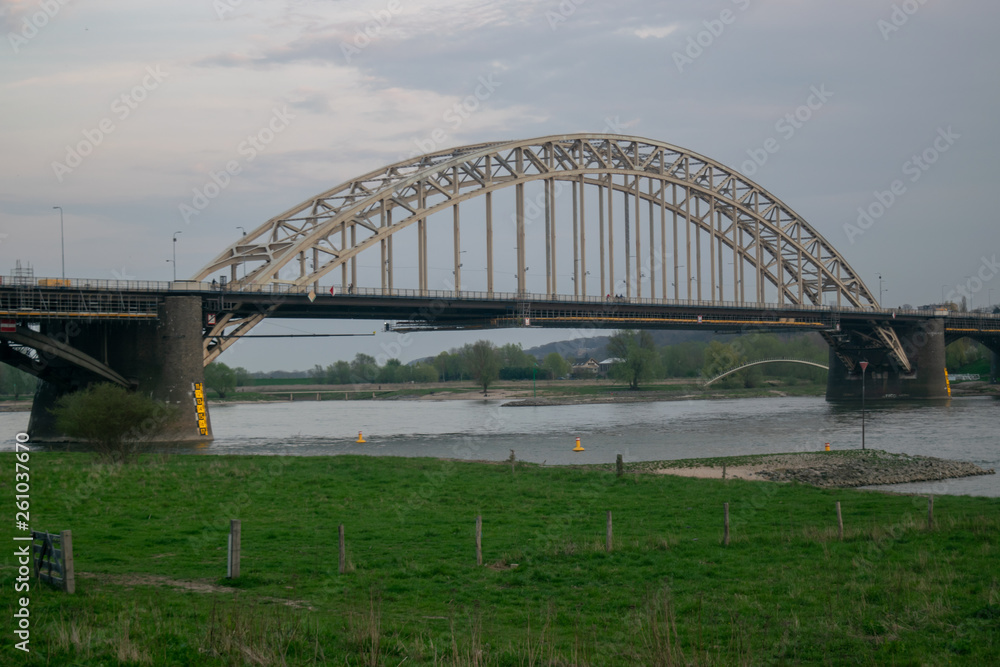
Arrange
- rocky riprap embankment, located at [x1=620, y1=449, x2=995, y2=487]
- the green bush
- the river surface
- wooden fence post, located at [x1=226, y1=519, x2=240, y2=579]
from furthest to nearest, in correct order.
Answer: the river surface < the green bush < rocky riprap embankment, located at [x1=620, y1=449, x2=995, y2=487] < wooden fence post, located at [x1=226, y1=519, x2=240, y2=579]

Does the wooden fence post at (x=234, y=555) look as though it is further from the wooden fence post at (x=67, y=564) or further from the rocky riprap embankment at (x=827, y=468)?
the rocky riprap embankment at (x=827, y=468)

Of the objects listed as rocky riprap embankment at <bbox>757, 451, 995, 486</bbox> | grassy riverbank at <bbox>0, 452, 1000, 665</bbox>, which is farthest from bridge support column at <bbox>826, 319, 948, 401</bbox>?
grassy riverbank at <bbox>0, 452, 1000, 665</bbox>

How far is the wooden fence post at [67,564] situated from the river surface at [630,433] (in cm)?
2718

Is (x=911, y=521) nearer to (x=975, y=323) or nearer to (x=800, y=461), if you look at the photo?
(x=800, y=461)

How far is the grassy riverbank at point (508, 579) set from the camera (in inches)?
388

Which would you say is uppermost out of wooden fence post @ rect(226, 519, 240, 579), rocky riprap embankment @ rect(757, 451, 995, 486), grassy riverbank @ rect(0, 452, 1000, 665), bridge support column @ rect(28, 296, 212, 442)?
bridge support column @ rect(28, 296, 212, 442)

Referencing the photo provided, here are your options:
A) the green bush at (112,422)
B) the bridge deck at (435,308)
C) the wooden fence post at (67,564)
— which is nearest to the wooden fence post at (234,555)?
the wooden fence post at (67,564)

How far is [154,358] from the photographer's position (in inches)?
1860

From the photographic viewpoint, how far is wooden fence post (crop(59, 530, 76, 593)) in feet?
36.9

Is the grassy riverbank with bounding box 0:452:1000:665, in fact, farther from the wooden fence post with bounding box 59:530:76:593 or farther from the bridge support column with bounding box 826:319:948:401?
the bridge support column with bounding box 826:319:948:401

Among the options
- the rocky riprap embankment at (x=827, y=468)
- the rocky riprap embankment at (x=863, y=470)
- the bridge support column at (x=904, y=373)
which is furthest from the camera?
the bridge support column at (x=904, y=373)

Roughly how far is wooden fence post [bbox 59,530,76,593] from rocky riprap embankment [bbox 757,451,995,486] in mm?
26389

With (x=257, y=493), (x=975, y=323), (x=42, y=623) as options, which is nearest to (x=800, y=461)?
(x=257, y=493)

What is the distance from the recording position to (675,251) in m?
90.8
